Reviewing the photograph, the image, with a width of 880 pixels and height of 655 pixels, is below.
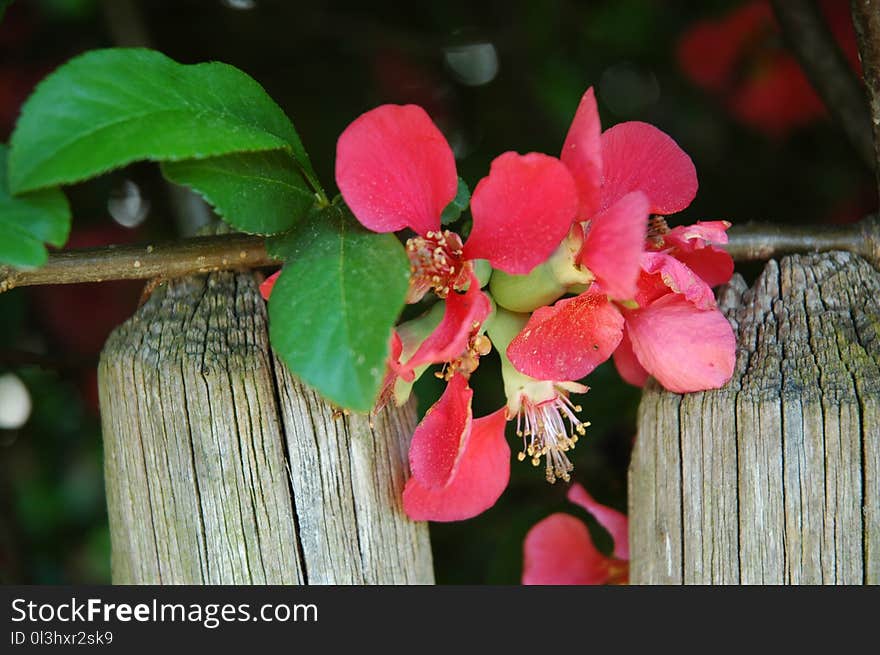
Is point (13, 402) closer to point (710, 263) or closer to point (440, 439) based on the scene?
point (440, 439)

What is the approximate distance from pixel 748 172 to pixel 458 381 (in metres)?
1.24

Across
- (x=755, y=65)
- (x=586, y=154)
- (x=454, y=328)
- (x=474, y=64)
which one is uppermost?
(x=474, y=64)

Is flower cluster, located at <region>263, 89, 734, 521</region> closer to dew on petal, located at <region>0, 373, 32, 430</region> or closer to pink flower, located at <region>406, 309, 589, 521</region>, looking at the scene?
pink flower, located at <region>406, 309, 589, 521</region>

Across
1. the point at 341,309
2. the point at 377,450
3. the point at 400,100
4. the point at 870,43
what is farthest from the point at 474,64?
the point at 341,309

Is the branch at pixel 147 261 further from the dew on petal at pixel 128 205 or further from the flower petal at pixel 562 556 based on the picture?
the dew on petal at pixel 128 205

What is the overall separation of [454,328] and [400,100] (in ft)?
4.27

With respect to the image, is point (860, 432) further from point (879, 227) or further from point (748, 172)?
point (748, 172)

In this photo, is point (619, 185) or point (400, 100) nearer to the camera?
point (619, 185)

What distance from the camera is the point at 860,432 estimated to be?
0.72 metres

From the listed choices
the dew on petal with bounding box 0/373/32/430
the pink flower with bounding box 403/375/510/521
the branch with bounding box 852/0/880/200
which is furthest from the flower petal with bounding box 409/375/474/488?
the dew on petal with bounding box 0/373/32/430

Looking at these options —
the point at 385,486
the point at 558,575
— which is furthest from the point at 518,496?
the point at 385,486

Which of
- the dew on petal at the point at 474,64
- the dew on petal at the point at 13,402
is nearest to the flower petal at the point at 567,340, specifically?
the dew on petal at the point at 13,402

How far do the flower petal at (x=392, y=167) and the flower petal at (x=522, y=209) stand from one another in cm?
4

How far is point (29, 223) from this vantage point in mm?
613
